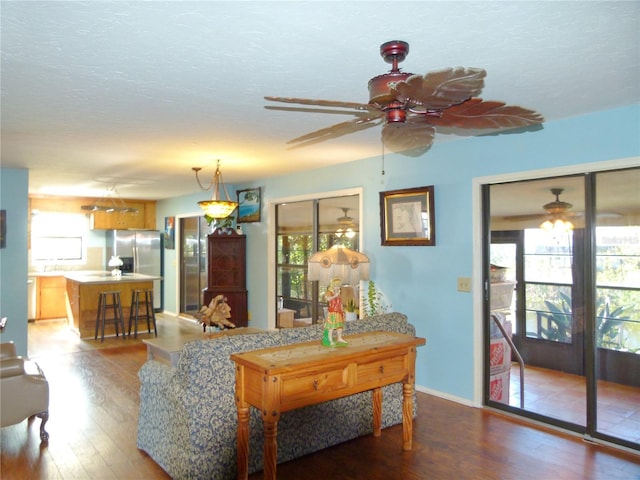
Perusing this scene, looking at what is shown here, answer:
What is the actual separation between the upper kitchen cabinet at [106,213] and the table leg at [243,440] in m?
7.66

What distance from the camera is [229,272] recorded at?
6781 mm

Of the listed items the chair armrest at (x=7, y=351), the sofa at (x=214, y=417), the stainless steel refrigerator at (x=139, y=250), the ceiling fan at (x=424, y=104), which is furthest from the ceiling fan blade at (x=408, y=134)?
the stainless steel refrigerator at (x=139, y=250)

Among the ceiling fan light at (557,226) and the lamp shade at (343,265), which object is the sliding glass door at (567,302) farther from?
the lamp shade at (343,265)

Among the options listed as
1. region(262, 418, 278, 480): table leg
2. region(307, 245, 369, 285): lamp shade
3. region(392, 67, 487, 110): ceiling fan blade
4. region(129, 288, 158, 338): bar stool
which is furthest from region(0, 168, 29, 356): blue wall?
region(392, 67, 487, 110): ceiling fan blade

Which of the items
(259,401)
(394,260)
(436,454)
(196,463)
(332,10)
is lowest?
(436,454)

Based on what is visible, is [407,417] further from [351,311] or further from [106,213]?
[106,213]

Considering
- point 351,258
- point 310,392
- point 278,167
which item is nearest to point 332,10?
point 310,392

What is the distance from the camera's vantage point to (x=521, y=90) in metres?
2.74

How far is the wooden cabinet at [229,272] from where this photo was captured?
6.69 meters

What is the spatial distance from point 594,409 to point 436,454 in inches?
48.2

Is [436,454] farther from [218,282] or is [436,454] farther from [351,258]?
[218,282]

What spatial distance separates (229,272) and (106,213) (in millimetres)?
3791

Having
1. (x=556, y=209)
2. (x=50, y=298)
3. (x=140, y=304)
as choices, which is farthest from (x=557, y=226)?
(x=50, y=298)

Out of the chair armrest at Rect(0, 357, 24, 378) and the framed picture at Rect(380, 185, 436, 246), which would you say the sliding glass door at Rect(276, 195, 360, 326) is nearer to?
the framed picture at Rect(380, 185, 436, 246)
